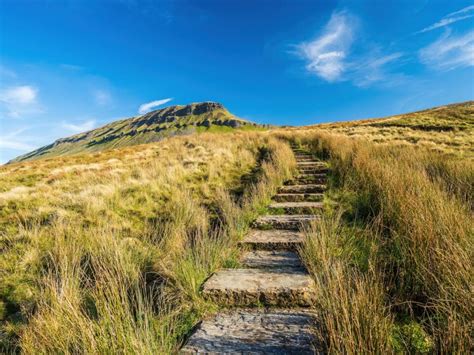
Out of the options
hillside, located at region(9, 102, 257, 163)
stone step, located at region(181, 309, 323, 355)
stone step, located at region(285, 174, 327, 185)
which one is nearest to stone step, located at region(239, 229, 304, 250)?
stone step, located at region(181, 309, 323, 355)

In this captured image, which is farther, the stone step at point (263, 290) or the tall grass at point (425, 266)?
the stone step at point (263, 290)

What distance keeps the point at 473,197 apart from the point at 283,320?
394cm

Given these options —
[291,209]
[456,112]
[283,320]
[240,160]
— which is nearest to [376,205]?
[291,209]

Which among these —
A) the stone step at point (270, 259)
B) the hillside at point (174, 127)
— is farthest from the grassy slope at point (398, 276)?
the hillside at point (174, 127)

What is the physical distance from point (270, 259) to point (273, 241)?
0.37 metres

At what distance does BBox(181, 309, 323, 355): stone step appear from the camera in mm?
1717

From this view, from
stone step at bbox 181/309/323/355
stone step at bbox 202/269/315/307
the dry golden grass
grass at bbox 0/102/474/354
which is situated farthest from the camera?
the dry golden grass

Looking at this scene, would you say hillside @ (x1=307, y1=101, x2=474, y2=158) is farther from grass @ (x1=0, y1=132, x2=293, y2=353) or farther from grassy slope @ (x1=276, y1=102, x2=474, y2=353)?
grass @ (x1=0, y1=132, x2=293, y2=353)

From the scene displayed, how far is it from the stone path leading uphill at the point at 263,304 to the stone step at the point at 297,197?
1875mm

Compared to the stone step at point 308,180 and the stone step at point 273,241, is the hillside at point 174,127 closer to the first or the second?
the stone step at point 308,180

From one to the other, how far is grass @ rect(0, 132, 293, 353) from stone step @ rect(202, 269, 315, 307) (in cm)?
13

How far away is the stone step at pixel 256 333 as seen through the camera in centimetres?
172

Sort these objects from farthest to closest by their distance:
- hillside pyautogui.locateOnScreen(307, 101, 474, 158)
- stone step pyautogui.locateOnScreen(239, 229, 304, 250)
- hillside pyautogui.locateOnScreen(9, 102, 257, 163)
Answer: hillside pyautogui.locateOnScreen(9, 102, 257, 163), hillside pyautogui.locateOnScreen(307, 101, 474, 158), stone step pyautogui.locateOnScreen(239, 229, 304, 250)

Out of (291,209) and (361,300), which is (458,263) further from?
(291,209)
